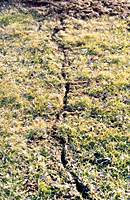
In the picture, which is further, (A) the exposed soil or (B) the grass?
(A) the exposed soil

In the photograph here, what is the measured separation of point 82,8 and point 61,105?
254cm

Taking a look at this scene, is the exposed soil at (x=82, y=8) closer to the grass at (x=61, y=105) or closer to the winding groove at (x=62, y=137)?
the grass at (x=61, y=105)

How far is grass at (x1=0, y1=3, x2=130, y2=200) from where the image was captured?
2635mm

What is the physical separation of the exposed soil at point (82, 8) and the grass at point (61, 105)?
0.75 feet

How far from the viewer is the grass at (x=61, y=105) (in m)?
Result: 2.63

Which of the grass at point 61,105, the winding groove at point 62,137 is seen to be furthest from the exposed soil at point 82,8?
the winding groove at point 62,137

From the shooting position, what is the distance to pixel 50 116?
324 cm

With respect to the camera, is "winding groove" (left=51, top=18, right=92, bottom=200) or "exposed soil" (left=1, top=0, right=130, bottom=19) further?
"exposed soil" (left=1, top=0, right=130, bottom=19)

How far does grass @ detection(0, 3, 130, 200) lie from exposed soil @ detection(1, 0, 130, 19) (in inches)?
9.0

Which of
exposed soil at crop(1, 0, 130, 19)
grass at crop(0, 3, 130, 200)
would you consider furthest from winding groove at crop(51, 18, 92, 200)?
exposed soil at crop(1, 0, 130, 19)

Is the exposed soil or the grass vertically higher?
the exposed soil

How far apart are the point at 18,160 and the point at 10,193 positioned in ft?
1.21

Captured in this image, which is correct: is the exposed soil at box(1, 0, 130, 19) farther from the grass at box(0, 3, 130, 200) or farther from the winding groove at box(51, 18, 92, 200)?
the winding groove at box(51, 18, 92, 200)

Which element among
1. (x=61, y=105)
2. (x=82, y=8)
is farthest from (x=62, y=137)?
(x=82, y=8)
